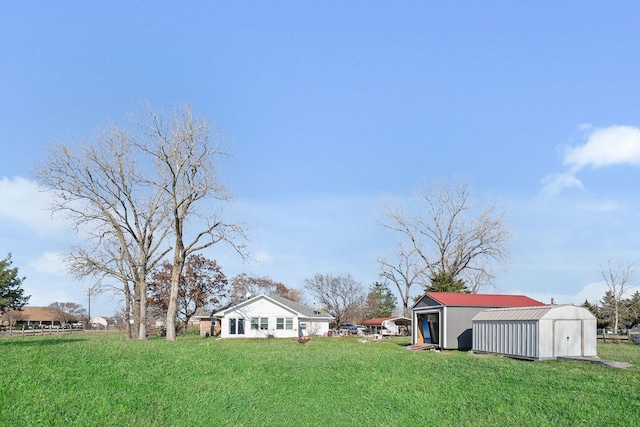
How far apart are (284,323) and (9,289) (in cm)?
2716

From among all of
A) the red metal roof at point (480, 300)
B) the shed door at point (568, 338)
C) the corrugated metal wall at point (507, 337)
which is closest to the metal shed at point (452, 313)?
the red metal roof at point (480, 300)

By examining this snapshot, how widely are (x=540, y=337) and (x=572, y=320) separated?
189 cm

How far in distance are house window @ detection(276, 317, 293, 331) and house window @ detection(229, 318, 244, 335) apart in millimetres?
3089

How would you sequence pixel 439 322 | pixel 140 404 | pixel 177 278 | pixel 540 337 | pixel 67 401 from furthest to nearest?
pixel 177 278, pixel 439 322, pixel 540 337, pixel 140 404, pixel 67 401

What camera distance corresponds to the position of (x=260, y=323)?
143ft

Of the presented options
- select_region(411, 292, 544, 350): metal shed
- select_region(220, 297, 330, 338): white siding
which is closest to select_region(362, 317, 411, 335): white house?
select_region(220, 297, 330, 338): white siding

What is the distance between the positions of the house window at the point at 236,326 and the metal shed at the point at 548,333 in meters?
25.4

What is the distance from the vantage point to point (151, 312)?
55500 mm

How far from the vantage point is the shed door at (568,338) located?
67.3 ft

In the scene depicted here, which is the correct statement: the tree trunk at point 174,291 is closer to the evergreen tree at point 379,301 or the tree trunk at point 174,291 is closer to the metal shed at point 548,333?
the metal shed at point 548,333

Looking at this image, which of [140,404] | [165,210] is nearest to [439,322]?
[165,210]

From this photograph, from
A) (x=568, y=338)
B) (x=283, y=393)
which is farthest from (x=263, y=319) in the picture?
(x=283, y=393)

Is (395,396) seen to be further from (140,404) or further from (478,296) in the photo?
(478,296)

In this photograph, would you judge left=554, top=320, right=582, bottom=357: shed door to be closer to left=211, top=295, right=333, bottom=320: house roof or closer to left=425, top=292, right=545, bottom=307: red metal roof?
left=425, top=292, right=545, bottom=307: red metal roof
